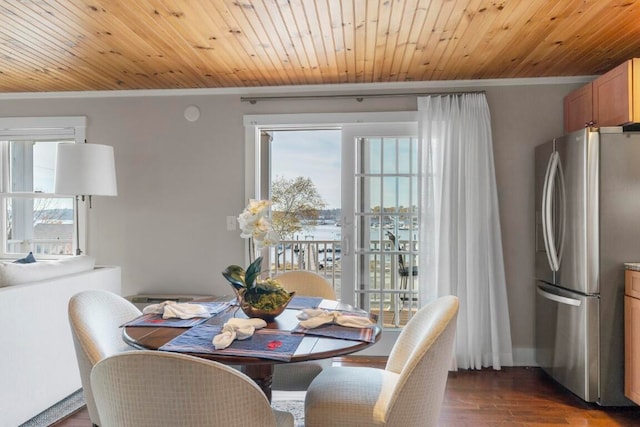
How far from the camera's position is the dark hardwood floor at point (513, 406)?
8.63ft

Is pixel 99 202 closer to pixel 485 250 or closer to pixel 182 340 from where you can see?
pixel 182 340

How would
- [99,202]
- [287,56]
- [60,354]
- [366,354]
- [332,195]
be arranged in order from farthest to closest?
[332,195]
[99,202]
[366,354]
[287,56]
[60,354]

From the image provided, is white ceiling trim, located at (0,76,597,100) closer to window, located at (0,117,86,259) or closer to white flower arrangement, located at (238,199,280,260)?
window, located at (0,117,86,259)

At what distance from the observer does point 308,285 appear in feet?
9.02

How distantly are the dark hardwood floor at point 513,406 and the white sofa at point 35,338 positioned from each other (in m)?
0.23

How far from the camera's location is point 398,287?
378 centimetres

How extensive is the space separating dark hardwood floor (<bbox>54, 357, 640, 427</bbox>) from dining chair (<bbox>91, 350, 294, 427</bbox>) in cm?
183

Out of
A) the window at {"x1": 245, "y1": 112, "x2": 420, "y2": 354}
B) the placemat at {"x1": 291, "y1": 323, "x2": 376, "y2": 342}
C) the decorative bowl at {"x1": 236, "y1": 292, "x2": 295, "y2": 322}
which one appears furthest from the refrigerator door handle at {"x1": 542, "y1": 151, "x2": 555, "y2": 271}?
the decorative bowl at {"x1": 236, "y1": 292, "x2": 295, "y2": 322}

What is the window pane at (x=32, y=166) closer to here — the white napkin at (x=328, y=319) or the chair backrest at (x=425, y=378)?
the white napkin at (x=328, y=319)

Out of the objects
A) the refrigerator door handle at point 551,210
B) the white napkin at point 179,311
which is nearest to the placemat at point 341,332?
the white napkin at point 179,311

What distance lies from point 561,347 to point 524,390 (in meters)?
0.40

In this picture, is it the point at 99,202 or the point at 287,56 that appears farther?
the point at 99,202

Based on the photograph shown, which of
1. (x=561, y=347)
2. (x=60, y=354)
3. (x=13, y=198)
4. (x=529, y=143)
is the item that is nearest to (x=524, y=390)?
(x=561, y=347)

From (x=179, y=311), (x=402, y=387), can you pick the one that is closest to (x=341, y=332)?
(x=402, y=387)
